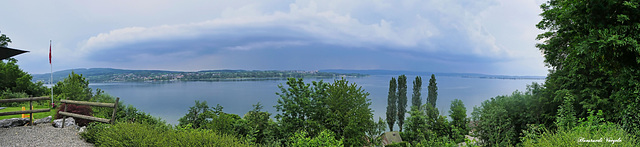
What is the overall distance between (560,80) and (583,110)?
1128mm

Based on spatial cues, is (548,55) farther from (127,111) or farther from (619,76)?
(127,111)

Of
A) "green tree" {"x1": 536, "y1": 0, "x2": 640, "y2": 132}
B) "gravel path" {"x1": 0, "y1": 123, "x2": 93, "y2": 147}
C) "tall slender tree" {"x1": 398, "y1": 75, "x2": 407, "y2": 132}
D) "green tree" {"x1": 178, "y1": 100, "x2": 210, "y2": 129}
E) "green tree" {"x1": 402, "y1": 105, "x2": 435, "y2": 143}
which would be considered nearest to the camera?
"green tree" {"x1": 536, "y1": 0, "x2": 640, "y2": 132}

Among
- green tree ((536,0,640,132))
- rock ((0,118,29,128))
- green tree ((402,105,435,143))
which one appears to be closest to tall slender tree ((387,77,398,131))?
green tree ((402,105,435,143))

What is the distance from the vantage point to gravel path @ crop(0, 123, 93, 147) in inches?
277

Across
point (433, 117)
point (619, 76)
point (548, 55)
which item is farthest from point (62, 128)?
point (548, 55)

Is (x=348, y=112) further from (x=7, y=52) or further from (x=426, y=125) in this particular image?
(x=7, y=52)

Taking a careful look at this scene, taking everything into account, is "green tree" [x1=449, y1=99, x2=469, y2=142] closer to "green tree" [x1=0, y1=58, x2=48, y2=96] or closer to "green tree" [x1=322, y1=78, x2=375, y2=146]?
"green tree" [x1=322, y1=78, x2=375, y2=146]

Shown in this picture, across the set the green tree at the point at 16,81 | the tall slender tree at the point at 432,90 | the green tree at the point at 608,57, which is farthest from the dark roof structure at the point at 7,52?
the tall slender tree at the point at 432,90

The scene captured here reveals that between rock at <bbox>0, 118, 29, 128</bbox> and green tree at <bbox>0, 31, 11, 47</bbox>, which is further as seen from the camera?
green tree at <bbox>0, 31, 11, 47</bbox>

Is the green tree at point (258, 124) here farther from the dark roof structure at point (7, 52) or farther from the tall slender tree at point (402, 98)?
the tall slender tree at point (402, 98)

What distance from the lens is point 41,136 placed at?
7.64 m

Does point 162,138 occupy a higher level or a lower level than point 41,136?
higher

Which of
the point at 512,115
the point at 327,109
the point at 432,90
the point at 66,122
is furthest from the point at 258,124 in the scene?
→ the point at 432,90

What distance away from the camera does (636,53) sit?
6395 mm
